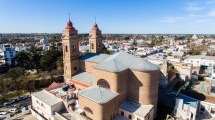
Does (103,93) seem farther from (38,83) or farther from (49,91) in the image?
(38,83)

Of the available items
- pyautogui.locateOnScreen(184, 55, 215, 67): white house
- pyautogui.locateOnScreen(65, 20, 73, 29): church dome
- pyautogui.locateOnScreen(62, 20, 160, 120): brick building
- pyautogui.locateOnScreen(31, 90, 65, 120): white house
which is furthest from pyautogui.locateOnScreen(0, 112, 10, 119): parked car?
pyautogui.locateOnScreen(184, 55, 215, 67): white house

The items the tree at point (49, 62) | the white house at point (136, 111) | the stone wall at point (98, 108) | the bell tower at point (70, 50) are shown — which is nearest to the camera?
the stone wall at point (98, 108)

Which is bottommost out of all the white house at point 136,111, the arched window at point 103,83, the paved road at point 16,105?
the paved road at point 16,105

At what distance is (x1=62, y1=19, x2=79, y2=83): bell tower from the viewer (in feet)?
99.5

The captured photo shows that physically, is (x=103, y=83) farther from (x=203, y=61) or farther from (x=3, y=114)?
(x=203, y=61)

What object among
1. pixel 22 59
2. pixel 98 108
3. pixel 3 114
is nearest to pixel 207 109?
pixel 98 108

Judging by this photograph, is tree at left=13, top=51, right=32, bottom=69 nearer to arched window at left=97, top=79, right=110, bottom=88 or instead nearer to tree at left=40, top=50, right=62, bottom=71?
tree at left=40, top=50, right=62, bottom=71

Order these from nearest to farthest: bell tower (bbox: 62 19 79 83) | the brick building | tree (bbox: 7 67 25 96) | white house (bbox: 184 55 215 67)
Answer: the brick building < bell tower (bbox: 62 19 79 83) < tree (bbox: 7 67 25 96) < white house (bbox: 184 55 215 67)

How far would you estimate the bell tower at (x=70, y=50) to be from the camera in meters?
30.3

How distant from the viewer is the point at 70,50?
102ft

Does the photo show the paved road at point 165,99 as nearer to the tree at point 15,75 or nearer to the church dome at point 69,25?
the church dome at point 69,25

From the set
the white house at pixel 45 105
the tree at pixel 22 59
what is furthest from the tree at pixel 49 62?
the white house at pixel 45 105

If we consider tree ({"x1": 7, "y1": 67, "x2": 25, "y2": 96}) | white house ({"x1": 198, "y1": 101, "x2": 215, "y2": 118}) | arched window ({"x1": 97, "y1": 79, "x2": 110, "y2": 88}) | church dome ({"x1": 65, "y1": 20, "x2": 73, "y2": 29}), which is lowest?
white house ({"x1": 198, "y1": 101, "x2": 215, "y2": 118})

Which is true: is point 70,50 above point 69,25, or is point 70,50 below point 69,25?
below
